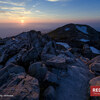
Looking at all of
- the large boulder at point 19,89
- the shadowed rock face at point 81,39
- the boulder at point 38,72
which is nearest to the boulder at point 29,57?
the boulder at point 38,72

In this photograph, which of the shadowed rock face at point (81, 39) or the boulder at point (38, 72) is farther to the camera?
the shadowed rock face at point (81, 39)

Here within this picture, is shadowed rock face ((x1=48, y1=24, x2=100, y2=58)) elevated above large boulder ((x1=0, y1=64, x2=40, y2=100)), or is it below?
below

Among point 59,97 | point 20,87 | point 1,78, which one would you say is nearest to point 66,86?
point 59,97

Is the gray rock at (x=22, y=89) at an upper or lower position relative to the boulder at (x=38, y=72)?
upper

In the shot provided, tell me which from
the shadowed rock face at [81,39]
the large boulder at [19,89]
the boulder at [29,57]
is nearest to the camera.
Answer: the large boulder at [19,89]

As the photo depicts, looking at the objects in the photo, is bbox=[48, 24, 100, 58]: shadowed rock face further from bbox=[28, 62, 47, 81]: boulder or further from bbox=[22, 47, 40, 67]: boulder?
bbox=[28, 62, 47, 81]: boulder

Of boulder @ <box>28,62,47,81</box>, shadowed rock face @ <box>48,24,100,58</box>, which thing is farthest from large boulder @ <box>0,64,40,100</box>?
shadowed rock face @ <box>48,24,100,58</box>

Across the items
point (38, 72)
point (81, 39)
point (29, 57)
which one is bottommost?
point (81, 39)

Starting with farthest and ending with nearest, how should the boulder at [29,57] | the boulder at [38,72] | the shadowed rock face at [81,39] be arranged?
the shadowed rock face at [81,39], the boulder at [29,57], the boulder at [38,72]

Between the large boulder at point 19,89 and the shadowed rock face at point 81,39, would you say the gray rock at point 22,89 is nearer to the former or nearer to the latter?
the large boulder at point 19,89

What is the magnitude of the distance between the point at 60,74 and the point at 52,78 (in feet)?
5.52

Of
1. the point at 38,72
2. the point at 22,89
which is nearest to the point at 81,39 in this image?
the point at 38,72

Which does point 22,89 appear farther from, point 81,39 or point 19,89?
point 81,39

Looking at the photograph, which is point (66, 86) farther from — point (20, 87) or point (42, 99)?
point (20, 87)
